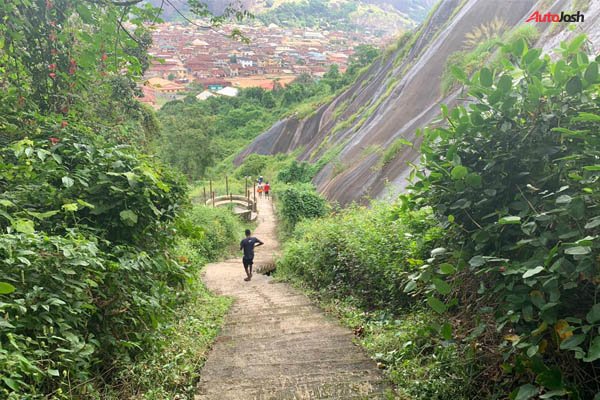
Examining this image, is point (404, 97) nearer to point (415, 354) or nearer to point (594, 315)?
point (415, 354)

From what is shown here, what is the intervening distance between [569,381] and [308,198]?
48.8 feet

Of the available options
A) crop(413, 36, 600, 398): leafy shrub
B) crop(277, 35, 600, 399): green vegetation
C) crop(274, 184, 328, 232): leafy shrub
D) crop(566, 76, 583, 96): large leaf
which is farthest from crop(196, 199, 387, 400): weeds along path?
crop(274, 184, 328, 232): leafy shrub

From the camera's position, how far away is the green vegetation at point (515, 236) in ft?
6.53

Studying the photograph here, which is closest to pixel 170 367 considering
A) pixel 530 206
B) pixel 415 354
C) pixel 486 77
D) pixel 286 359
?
pixel 286 359

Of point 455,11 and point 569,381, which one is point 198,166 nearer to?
point 455,11

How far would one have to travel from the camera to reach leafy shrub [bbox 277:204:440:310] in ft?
14.4

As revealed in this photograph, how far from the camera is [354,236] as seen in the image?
6.58m

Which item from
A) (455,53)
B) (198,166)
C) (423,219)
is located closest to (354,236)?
(423,219)

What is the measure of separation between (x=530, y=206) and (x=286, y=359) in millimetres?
2469

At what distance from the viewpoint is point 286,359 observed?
3834mm

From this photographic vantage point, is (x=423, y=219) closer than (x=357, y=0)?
Yes

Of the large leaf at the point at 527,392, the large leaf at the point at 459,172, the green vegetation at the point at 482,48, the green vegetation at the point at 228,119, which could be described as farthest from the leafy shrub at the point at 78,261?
the green vegetation at the point at 228,119

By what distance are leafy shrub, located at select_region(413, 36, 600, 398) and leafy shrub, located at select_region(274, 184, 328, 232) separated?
13194mm

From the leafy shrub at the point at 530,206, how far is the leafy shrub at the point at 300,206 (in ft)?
43.3
